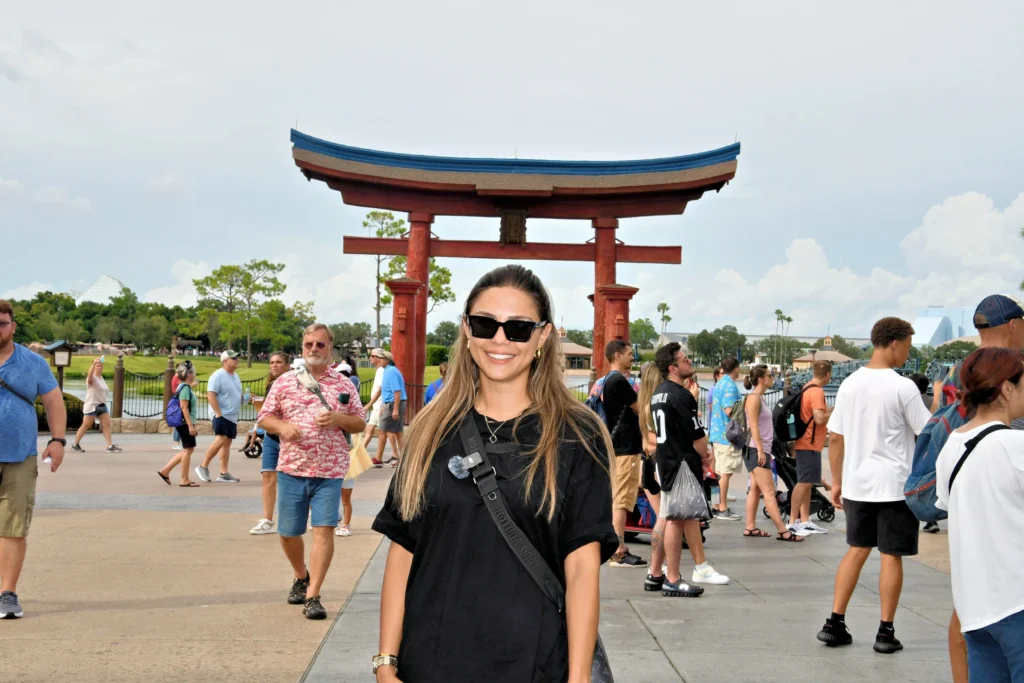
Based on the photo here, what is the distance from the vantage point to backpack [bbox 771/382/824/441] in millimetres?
9070

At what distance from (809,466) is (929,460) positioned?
5.40 m

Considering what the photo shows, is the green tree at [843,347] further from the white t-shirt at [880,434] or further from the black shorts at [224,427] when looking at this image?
the white t-shirt at [880,434]

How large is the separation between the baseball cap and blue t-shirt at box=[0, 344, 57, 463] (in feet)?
17.9

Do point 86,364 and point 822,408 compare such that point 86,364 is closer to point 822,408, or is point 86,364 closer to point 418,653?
point 822,408

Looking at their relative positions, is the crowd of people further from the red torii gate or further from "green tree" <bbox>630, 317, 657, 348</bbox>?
"green tree" <bbox>630, 317, 657, 348</bbox>

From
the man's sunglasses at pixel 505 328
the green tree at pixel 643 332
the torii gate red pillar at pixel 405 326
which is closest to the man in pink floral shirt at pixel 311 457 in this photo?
the man's sunglasses at pixel 505 328

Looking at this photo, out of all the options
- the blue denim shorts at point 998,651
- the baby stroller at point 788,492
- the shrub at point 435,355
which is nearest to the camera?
the blue denim shorts at point 998,651

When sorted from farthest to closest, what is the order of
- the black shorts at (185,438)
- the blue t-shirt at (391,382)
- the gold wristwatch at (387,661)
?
the blue t-shirt at (391,382), the black shorts at (185,438), the gold wristwatch at (387,661)

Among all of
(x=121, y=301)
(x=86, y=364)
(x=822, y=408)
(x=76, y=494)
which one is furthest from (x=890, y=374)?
(x=121, y=301)

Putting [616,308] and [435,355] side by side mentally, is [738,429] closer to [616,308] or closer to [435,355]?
[616,308]

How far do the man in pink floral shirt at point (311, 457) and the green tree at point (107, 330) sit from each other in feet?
306

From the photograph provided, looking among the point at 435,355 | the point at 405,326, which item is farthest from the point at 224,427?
the point at 435,355

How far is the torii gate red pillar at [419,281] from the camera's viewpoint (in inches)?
785

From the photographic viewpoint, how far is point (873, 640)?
18.4ft
